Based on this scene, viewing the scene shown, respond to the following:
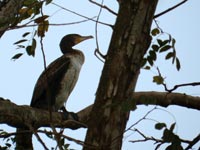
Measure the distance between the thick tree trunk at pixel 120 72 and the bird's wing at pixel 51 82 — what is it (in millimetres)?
3142

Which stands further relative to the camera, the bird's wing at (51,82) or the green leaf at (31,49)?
the bird's wing at (51,82)

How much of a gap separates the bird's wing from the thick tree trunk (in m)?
3.14

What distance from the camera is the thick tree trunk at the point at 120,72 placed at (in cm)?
269

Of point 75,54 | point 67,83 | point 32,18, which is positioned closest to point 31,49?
point 32,18

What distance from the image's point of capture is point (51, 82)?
625cm

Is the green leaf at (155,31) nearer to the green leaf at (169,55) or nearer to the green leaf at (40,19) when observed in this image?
the green leaf at (169,55)

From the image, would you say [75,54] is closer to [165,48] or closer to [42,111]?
[42,111]

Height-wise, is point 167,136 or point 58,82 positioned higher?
point 58,82

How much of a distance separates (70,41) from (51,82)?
1081 millimetres

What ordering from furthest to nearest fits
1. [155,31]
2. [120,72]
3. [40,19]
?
[155,31], [40,19], [120,72]

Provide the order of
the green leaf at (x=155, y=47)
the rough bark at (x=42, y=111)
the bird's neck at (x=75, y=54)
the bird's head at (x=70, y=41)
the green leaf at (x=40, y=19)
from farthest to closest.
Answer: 1. the bird's head at (x=70, y=41)
2. the bird's neck at (x=75, y=54)
3. the rough bark at (x=42, y=111)
4. the green leaf at (x=155, y=47)
5. the green leaf at (x=40, y=19)

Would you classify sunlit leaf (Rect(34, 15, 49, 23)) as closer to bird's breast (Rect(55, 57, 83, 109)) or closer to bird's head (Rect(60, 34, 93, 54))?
bird's breast (Rect(55, 57, 83, 109))

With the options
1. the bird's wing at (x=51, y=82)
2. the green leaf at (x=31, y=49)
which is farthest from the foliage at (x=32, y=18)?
the bird's wing at (x=51, y=82)

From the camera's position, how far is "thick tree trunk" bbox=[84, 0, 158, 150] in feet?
8.82
